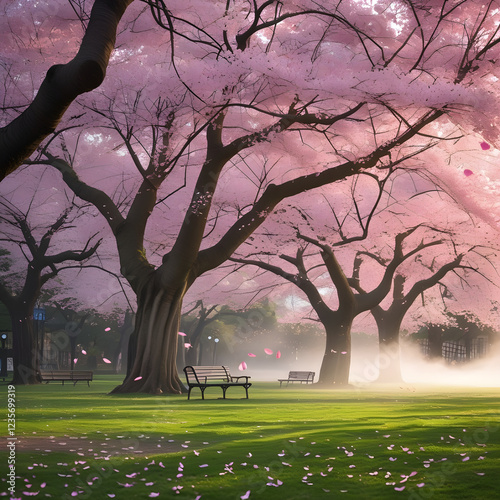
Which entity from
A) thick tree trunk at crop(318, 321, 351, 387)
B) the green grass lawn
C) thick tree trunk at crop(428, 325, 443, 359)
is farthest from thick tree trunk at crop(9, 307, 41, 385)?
→ thick tree trunk at crop(428, 325, 443, 359)

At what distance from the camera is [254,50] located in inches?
667

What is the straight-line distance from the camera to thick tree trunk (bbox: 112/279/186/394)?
22422mm

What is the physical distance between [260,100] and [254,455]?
1214 cm

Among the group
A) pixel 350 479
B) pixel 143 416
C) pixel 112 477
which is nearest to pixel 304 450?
pixel 350 479

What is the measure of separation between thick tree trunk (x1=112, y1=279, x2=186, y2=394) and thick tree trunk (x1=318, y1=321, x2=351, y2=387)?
36.1 ft

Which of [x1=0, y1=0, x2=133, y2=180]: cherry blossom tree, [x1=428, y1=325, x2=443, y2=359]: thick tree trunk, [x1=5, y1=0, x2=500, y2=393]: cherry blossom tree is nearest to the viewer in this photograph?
[x1=0, y1=0, x2=133, y2=180]: cherry blossom tree

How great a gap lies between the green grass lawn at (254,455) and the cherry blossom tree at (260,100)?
644 centimetres

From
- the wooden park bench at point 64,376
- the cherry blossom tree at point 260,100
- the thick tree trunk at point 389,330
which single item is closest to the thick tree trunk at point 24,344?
the wooden park bench at point 64,376

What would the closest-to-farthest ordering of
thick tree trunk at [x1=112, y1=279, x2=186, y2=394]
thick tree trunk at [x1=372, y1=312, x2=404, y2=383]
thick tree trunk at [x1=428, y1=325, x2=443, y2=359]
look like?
thick tree trunk at [x1=112, y1=279, x2=186, y2=394] < thick tree trunk at [x1=372, y1=312, x2=404, y2=383] < thick tree trunk at [x1=428, y1=325, x2=443, y2=359]

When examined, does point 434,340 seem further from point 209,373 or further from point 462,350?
point 209,373

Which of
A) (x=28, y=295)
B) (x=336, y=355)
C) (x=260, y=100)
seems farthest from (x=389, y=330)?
(x=260, y=100)

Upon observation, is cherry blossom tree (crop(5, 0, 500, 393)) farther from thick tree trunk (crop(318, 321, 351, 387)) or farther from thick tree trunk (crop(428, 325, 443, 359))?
thick tree trunk (crop(428, 325, 443, 359))

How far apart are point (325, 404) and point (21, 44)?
12950 millimetres

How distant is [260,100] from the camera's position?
1964 centimetres
